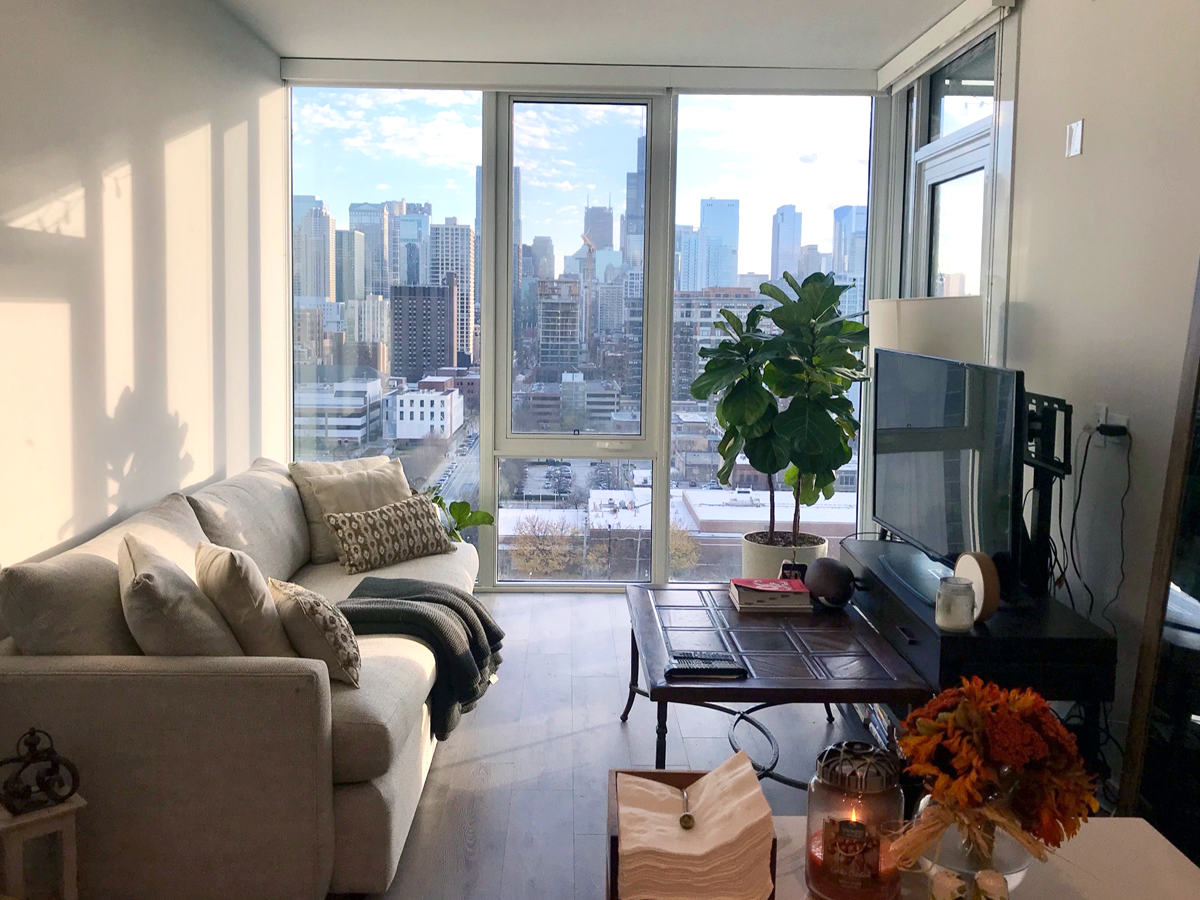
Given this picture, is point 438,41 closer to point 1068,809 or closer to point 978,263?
point 978,263

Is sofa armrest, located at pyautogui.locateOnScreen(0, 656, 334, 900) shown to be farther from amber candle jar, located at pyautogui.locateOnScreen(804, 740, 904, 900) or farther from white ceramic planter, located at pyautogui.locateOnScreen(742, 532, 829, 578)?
white ceramic planter, located at pyautogui.locateOnScreen(742, 532, 829, 578)

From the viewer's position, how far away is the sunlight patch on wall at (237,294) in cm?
438

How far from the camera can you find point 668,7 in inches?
163

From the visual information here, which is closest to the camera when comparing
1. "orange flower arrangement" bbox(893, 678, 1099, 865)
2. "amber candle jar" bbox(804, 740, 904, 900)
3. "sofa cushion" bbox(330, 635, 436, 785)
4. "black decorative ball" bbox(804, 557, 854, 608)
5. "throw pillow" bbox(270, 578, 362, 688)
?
"orange flower arrangement" bbox(893, 678, 1099, 865)

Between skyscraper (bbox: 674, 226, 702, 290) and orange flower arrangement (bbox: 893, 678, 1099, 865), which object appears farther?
skyscraper (bbox: 674, 226, 702, 290)

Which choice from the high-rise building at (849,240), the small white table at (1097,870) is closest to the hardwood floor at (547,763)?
the small white table at (1097,870)

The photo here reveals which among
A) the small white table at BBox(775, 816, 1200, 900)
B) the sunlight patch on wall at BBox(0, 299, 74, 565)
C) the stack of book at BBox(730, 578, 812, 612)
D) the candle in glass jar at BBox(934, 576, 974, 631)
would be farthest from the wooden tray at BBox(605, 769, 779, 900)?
the sunlight patch on wall at BBox(0, 299, 74, 565)

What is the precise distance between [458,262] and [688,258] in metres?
1.18

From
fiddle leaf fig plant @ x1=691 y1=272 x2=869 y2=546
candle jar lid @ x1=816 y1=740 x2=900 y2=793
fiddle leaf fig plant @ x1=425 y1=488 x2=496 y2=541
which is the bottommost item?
fiddle leaf fig plant @ x1=425 y1=488 x2=496 y2=541

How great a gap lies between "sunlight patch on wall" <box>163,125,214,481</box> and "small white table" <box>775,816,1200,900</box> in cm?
297

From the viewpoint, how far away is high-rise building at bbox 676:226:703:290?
17.4 feet

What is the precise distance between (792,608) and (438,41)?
300 cm

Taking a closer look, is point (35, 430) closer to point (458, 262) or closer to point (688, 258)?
point (458, 262)

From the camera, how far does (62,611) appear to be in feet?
7.72
